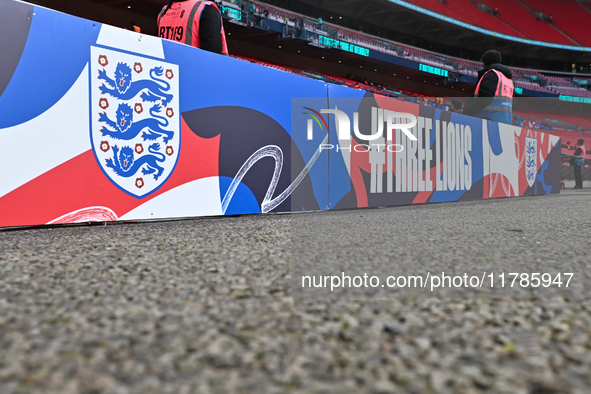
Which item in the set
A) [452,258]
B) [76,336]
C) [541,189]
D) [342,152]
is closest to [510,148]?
[541,189]

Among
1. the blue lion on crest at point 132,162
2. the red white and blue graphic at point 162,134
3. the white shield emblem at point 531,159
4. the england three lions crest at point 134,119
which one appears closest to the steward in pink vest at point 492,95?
the white shield emblem at point 531,159

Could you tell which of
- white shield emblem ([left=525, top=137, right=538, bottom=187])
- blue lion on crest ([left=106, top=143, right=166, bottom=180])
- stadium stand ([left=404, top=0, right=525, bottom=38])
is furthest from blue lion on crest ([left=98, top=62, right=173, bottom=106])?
stadium stand ([left=404, top=0, right=525, bottom=38])

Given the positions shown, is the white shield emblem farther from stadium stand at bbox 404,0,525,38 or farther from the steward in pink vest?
stadium stand at bbox 404,0,525,38

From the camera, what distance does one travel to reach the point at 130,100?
6.88 feet

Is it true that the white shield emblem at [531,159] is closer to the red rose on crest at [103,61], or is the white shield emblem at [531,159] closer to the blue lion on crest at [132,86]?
the blue lion on crest at [132,86]

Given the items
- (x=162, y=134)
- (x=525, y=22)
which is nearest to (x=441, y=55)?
(x=525, y=22)

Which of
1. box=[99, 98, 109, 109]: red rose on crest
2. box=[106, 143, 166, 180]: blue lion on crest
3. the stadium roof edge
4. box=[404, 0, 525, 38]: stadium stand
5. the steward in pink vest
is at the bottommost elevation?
box=[106, 143, 166, 180]: blue lion on crest

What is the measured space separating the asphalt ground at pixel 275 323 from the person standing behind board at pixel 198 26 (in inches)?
60.2

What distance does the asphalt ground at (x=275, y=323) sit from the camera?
59 centimetres

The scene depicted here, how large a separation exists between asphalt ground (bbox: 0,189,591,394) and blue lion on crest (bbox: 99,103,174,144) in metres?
0.67

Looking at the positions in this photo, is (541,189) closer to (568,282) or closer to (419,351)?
(568,282)

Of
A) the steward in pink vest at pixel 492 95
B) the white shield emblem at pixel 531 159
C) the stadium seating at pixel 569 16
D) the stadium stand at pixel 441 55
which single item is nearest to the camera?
the steward in pink vest at pixel 492 95

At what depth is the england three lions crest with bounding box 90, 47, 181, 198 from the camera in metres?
2.01

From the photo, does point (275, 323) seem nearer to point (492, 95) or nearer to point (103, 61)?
point (103, 61)
